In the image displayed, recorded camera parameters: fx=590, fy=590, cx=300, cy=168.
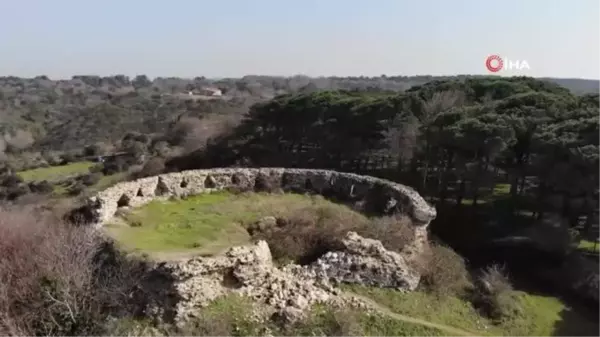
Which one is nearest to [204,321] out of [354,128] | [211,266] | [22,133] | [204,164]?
[211,266]

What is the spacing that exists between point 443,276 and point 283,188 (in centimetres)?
945

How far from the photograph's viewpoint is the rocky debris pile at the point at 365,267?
16.4 m

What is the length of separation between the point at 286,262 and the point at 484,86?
24.4 metres

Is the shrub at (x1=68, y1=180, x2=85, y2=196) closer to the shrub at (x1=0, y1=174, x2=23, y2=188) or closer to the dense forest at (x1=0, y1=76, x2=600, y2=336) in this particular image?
the dense forest at (x1=0, y1=76, x2=600, y2=336)

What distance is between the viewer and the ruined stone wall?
19.9 metres

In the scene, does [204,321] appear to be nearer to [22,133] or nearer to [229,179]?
[229,179]

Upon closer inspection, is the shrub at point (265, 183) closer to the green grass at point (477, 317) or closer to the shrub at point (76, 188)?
the green grass at point (477, 317)

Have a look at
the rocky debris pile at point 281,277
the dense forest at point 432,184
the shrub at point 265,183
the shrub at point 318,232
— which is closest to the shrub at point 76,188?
the dense forest at point 432,184

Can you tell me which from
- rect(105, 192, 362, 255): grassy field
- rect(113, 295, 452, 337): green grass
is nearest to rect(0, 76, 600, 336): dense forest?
rect(105, 192, 362, 255): grassy field

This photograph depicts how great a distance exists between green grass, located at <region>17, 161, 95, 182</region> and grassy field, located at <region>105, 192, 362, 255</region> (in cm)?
2455

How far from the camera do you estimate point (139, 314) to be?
47.7ft

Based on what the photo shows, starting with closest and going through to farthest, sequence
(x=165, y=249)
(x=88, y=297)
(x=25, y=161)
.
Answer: (x=88, y=297) → (x=165, y=249) → (x=25, y=161)

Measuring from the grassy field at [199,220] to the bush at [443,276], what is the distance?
10.9ft

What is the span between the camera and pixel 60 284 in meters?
14.1
